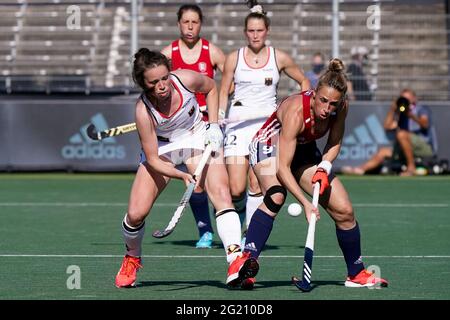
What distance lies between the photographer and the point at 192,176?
8555mm

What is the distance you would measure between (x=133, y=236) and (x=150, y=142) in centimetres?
77

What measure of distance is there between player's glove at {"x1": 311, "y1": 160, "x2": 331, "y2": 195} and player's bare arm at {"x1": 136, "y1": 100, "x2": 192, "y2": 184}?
0.88 m

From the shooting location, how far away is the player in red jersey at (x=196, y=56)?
38.5ft

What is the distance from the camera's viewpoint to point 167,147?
8.91 m

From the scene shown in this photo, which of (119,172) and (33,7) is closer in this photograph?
(119,172)

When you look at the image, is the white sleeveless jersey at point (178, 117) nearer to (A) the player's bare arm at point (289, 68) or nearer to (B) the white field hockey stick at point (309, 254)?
(B) the white field hockey stick at point (309, 254)

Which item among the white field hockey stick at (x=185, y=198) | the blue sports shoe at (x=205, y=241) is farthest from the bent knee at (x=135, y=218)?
the blue sports shoe at (x=205, y=241)

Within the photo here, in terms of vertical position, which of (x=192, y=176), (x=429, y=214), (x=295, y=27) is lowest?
(x=429, y=214)

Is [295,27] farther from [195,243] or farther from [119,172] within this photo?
[195,243]

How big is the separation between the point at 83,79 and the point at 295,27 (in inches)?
160

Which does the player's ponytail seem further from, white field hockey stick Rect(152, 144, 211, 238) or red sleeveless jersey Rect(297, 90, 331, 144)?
red sleeveless jersey Rect(297, 90, 331, 144)

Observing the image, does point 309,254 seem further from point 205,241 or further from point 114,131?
point 114,131

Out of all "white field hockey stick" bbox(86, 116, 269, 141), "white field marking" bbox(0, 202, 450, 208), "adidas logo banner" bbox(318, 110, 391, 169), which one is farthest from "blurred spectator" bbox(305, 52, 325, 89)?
"white field hockey stick" bbox(86, 116, 269, 141)

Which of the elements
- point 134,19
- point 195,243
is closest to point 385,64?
point 134,19
